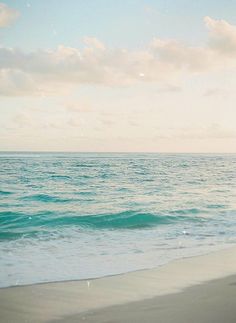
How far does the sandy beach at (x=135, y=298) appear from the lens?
16.6 ft

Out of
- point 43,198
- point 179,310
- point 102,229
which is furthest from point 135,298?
point 43,198

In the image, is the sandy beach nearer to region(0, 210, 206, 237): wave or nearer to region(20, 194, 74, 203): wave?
region(0, 210, 206, 237): wave

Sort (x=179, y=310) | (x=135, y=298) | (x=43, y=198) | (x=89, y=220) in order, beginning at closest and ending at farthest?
(x=179, y=310)
(x=135, y=298)
(x=89, y=220)
(x=43, y=198)

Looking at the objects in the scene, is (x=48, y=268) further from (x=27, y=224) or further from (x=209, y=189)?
(x=209, y=189)

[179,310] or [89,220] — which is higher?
[179,310]

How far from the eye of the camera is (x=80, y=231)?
1284 cm

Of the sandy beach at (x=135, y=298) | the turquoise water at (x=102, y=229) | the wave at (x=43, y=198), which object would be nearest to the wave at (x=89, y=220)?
the turquoise water at (x=102, y=229)

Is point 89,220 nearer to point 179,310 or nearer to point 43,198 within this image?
point 43,198

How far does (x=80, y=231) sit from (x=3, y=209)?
5959 millimetres

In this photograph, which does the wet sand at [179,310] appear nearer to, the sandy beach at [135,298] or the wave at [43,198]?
the sandy beach at [135,298]

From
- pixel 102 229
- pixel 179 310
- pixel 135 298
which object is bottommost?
pixel 102 229

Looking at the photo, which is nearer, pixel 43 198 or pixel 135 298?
pixel 135 298

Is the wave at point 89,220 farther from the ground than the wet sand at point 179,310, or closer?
closer

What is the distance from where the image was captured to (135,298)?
592cm
